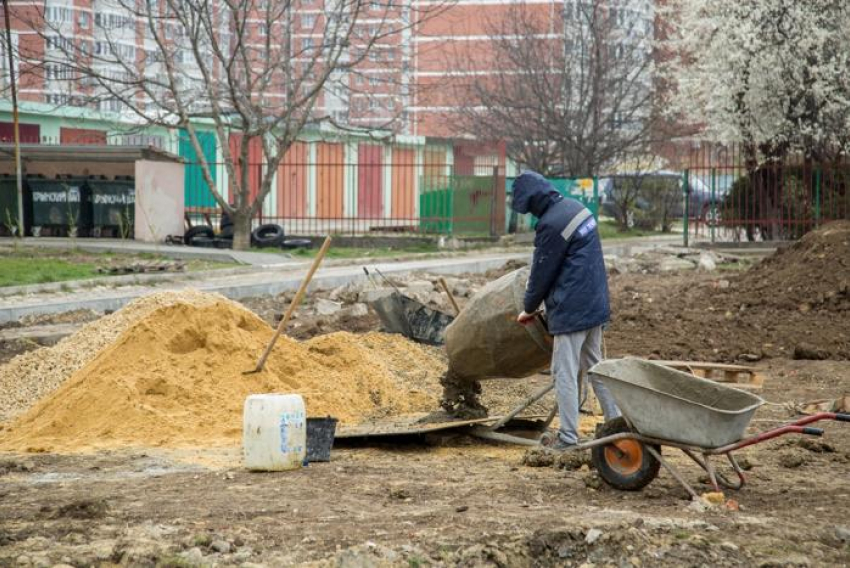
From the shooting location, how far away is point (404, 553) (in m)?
5.63

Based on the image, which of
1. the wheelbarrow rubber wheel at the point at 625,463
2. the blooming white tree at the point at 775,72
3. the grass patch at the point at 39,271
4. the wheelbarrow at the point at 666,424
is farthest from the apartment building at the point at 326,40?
the wheelbarrow rubber wheel at the point at 625,463

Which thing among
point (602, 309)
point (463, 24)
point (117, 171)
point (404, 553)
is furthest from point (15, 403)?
point (463, 24)

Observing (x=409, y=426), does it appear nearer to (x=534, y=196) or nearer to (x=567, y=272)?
(x=567, y=272)

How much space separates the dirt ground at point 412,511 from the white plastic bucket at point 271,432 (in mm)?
121

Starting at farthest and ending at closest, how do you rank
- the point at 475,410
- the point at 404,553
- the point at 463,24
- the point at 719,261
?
the point at 463,24
the point at 719,261
the point at 475,410
the point at 404,553

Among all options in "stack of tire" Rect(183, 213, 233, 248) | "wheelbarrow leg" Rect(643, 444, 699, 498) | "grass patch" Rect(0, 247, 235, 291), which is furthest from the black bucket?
"stack of tire" Rect(183, 213, 233, 248)

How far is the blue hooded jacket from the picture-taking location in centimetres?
824

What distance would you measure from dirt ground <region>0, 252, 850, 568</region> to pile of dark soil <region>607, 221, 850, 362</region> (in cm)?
430

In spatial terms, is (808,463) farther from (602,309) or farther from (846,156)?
(846,156)

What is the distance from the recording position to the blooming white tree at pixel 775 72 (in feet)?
95.1

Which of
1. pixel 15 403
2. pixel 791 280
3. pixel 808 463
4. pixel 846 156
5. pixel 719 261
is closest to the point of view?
pixel 808 463

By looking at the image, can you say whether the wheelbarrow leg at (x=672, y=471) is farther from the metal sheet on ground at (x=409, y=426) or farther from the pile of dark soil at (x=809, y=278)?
the pile of dark soil at (x=809, y=278)

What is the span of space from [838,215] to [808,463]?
20930 mm

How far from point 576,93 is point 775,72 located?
1249 cm
